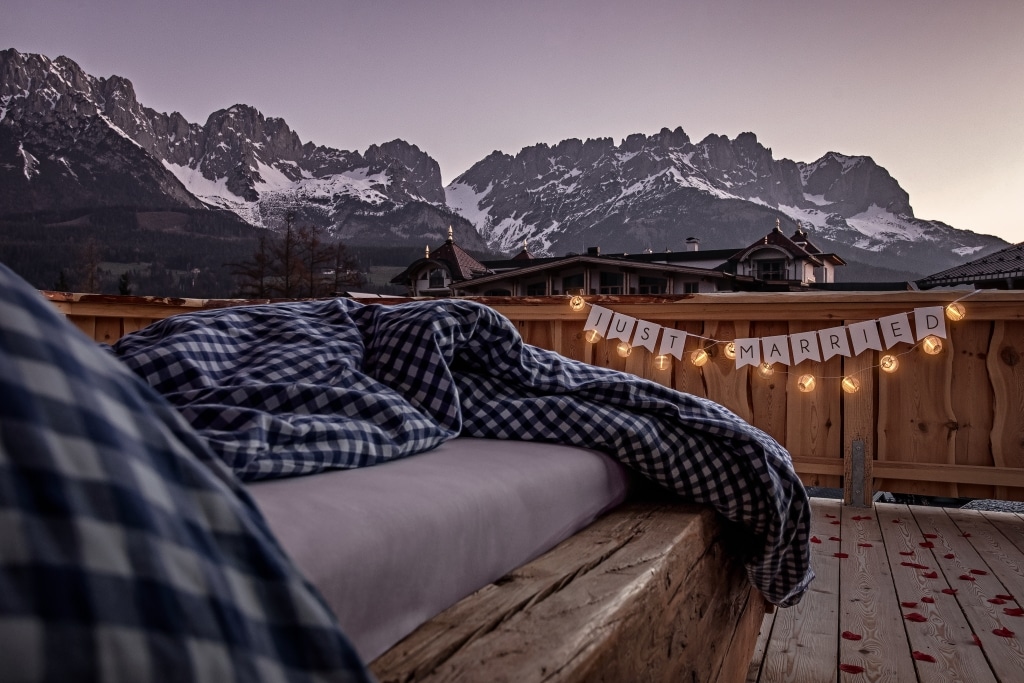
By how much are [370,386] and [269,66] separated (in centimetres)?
7624

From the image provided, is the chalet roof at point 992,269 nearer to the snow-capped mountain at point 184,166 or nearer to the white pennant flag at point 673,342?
the white pennant flag at point 673,342

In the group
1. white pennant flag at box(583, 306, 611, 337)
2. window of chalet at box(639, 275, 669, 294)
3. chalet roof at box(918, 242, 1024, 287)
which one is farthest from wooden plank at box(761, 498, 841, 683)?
window of chalet at box(639, 275, 669, 294)

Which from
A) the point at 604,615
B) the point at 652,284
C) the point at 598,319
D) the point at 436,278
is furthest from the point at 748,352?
the point at 436,278

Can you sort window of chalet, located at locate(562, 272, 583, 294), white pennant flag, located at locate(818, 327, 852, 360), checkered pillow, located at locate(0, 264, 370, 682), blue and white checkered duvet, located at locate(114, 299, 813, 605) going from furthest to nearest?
window of chalet, located at locate(562, 272, 583, 294), white pennant flag, located at locate(818, 327, 852, 360), blue and white checkered duvet, located at locate(114, 299, 813, 605), checkered pillow, located at locate(0, 264, 370, 682)

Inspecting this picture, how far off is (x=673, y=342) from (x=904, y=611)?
1796 millimetres

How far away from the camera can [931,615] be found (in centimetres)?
196

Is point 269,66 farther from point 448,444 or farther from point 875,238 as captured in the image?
point 448,444

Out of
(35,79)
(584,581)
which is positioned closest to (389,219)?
(35,79)

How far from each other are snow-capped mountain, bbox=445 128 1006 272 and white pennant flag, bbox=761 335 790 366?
86.2 ft

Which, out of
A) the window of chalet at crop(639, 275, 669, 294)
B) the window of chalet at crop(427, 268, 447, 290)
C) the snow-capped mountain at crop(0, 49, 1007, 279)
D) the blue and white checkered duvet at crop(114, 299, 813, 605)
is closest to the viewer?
→ the blue and white checkered duvet at crop(114, 299, 813, 605)

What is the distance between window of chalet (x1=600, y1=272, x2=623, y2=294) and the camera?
80.5 feet

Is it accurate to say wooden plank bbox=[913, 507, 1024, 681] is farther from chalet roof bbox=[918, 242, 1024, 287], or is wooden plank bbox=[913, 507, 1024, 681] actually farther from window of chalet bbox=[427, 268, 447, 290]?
window of chalet bbox=[427, 268, 447, 290]

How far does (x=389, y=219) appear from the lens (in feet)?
154

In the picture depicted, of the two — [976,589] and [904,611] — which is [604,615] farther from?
[976,589]
